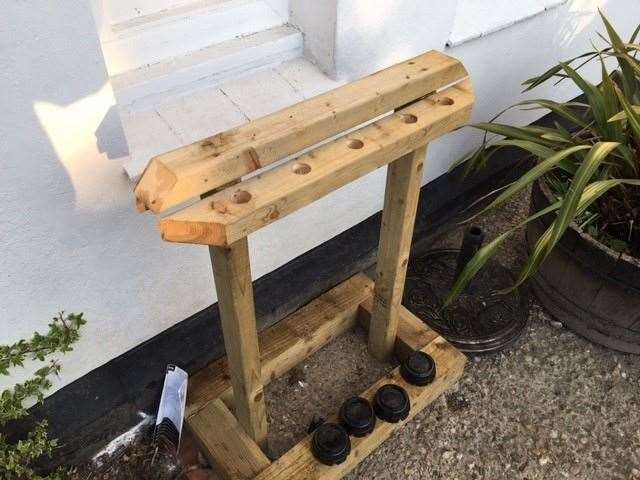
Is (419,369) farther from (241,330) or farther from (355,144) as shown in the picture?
(355,144)

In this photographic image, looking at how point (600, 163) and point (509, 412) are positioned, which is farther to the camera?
point (509, 412)

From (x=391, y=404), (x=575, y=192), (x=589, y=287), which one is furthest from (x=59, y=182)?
(x=589, y=287)

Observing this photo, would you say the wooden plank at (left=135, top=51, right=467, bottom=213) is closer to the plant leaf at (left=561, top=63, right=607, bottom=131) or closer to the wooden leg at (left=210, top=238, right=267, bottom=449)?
the wooden leg at (left=210, top=238, right=267, bottom=449)

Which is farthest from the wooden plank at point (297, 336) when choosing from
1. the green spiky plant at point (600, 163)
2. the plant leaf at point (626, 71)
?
the plant leaf at point (626, 71)

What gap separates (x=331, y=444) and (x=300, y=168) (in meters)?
0.78

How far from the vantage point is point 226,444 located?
1.48 m

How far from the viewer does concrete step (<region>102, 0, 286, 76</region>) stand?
1270 millimetres

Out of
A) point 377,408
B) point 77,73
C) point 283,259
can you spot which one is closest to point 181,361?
point 283,259

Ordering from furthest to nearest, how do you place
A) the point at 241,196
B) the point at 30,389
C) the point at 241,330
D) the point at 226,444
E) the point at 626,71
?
the point at 626,71 < the point at 226,444 < the point at 30,389 < the point at 241,330 < the point at 241,196

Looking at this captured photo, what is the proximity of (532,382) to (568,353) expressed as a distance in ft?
0.58

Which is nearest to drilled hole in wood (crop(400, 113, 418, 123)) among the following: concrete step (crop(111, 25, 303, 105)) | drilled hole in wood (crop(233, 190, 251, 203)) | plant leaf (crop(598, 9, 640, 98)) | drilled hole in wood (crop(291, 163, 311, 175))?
drilled hole in wood (crop(291, 163, 311, 175))

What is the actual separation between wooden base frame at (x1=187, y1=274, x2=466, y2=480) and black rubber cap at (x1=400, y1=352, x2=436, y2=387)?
0.02m

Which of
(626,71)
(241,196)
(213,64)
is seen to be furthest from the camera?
(626,71)

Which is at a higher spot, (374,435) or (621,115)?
(621,115)
